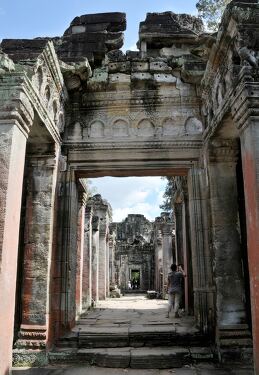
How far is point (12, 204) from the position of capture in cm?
457

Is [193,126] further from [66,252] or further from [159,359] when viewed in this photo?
[159,359]

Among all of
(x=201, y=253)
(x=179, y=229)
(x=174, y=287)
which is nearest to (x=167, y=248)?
(x=179, y=229)

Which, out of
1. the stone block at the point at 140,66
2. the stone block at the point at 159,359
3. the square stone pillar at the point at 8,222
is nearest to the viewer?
the square stone pillar at the point at 8,222

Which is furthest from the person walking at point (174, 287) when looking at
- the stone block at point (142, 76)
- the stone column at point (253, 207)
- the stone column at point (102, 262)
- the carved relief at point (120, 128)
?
the stone column at point (102, 262)

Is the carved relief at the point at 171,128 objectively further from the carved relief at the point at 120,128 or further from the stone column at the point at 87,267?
the stone column at the point at 87,267

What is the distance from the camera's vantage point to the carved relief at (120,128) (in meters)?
7.25

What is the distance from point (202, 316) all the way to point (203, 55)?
14.9 ft

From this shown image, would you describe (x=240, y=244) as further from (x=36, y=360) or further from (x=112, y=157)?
(x=36, y=360)

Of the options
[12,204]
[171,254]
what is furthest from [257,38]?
Answer: [171,254]

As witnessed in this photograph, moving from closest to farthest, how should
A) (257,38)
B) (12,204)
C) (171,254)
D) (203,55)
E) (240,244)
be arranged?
(12,204), (257,38), (240,244), (203,55), (171,254)

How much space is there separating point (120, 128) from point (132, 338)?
3.74 metres

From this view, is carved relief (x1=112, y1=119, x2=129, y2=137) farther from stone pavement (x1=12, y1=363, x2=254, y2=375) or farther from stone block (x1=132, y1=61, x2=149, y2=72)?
stone pavement (x1=12, y1=363, x2=254, y2=375)

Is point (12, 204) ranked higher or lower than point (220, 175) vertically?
lower

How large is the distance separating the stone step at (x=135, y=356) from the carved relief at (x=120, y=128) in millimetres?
3738
